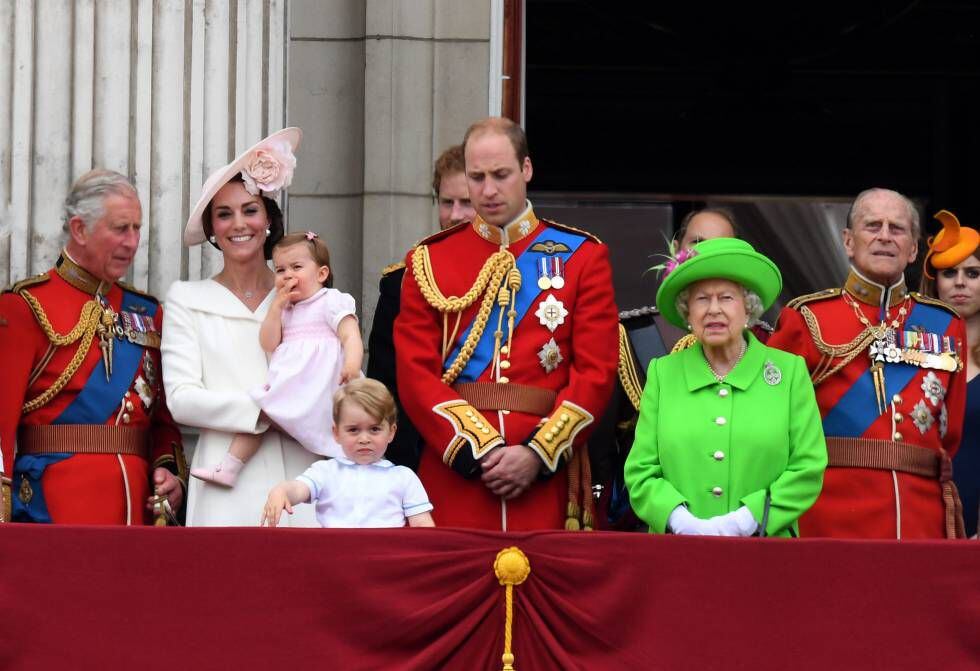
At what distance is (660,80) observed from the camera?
1299cm

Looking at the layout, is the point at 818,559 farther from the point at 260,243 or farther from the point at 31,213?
the point at 31,213

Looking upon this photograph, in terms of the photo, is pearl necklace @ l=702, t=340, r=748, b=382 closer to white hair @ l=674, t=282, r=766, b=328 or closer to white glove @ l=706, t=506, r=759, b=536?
white hair @ l=674, t=282, r=766, b=328

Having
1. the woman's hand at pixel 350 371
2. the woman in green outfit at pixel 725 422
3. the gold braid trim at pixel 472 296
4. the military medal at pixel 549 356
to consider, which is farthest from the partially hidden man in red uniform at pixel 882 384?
the woman's hand at pixel 350 371

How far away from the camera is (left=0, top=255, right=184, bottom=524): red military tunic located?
6.44 m

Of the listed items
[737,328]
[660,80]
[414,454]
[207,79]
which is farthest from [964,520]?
[660,80]

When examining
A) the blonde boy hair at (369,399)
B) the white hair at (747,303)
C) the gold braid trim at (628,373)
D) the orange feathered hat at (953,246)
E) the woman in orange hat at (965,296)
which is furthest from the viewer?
the orange feathered hat at (953,246)

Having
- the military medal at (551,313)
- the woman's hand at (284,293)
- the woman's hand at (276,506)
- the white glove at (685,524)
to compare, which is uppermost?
the woman's hand at (284,293)

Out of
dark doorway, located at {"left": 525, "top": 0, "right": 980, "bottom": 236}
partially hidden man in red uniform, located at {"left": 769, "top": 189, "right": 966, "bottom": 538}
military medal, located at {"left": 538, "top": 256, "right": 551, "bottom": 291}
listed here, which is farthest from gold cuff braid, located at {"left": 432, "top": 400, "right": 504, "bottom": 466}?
dark doorway, located at {"left": 525, "top": 0, "right": 980, "bottom": 236}

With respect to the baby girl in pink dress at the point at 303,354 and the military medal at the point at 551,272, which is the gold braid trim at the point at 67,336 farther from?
the military medal at the point at 551,272

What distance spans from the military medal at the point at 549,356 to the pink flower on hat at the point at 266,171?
42.0 inches

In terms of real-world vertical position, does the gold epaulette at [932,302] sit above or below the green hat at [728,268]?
below

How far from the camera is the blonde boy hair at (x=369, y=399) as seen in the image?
19.2 feet

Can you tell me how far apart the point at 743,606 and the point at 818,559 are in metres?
0.23

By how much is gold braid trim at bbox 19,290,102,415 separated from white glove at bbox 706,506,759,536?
2.07 metres
